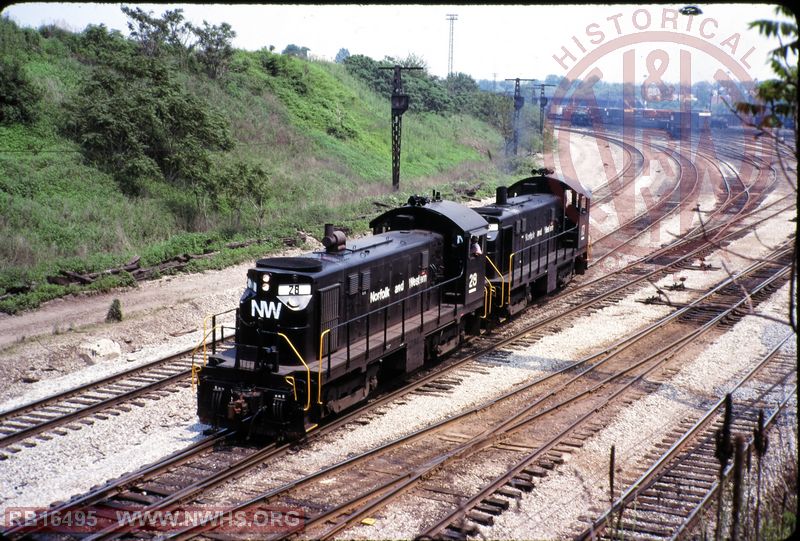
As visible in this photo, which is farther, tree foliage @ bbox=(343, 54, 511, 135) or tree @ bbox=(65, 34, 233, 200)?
tree foliage @ bbox=(343, 54, 511, 135)

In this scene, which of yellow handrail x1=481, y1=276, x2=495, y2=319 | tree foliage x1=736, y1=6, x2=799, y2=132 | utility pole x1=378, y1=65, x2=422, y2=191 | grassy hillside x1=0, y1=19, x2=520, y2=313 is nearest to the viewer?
tree foliage x1=736, y1=6, x2=799, y2=132

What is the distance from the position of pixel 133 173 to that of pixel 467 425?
74.9ft

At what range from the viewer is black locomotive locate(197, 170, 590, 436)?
11820mm

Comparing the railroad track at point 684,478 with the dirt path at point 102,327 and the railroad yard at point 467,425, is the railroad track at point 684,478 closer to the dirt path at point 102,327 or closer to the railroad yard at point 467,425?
the railroad yard at point 467,425

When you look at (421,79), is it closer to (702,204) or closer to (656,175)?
(656,175)

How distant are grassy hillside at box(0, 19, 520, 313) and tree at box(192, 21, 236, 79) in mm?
1717

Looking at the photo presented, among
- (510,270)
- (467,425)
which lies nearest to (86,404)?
(467,425)

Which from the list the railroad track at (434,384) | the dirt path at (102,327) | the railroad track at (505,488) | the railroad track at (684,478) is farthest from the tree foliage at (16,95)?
the railroad track at (684,478)

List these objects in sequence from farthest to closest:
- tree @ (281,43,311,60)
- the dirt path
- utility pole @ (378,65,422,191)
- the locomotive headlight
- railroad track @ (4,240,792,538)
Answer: tree @ (281,43,311,60) → utility pole @ (378,65,422,191) → the dirt path → the locomotive headlight → railroad track @ (4,240,792,538)

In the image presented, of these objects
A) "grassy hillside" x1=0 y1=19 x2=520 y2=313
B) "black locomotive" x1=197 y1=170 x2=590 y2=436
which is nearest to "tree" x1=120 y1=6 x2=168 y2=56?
"grassy hillside" x1=0 y1=19 x2=520 y2=313

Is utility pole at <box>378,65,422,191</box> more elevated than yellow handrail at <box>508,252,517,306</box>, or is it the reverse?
utility pole at <box>378,65,422,191</box>

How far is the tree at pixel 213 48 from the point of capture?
5003 centimetres

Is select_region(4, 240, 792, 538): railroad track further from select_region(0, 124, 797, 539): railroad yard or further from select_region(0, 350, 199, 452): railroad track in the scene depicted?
select_region(0, 350, 199, 452): railroad track

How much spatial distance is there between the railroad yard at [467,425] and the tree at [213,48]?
30561 millimetres
